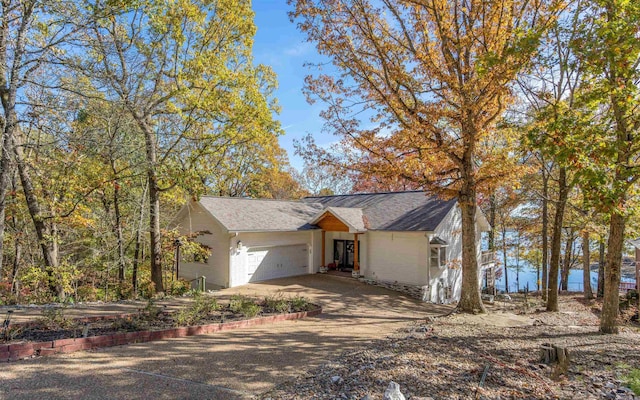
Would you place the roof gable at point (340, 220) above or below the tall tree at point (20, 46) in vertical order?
below

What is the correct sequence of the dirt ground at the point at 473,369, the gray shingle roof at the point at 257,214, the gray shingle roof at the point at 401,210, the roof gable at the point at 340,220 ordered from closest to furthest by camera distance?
the dirt ground at the point at 473,369 < the gray shingle roof at the point at 257,214 < the gray shingle roof at the point at 401,210 < the roof gable at the point at 340,220

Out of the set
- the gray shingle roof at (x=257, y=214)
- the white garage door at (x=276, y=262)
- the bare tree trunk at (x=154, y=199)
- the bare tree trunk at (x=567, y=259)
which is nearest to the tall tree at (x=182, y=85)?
the bare tree trunk at (x=154, y=199)

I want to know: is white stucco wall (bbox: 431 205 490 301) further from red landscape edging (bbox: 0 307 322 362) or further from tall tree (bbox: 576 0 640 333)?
red landscape edging (bbox: 0 307 322 362)

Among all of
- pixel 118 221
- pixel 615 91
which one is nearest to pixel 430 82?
pixel 615 91

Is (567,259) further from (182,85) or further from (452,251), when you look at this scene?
(182,85)

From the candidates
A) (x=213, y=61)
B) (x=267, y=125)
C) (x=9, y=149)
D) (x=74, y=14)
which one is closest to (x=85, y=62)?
(x=74, y=14)

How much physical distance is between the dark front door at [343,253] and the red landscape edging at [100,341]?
11.9 metres

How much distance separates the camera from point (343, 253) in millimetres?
20469

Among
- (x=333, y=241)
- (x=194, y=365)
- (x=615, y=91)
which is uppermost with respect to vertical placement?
(x=615, y=91)

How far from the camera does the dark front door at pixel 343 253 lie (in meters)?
20.2

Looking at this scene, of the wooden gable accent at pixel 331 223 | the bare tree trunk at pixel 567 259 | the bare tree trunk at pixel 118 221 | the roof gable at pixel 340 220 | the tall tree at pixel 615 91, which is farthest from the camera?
the bare tree trunk at pixel 567 259

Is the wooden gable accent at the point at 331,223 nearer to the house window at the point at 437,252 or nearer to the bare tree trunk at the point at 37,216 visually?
the house window at the point at 437,252

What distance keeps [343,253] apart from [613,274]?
44.5 ft

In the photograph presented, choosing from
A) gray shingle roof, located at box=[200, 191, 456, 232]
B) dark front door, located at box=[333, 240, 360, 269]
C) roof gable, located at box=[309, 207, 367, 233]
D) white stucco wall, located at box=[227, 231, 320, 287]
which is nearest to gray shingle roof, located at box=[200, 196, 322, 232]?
gray shingle roof, located at box=[200, 191, 456, 232]
